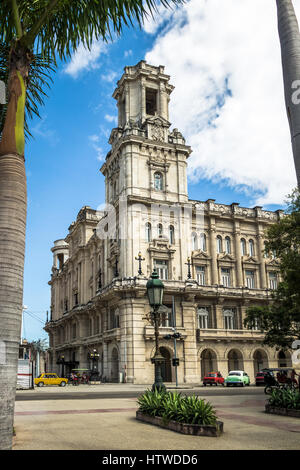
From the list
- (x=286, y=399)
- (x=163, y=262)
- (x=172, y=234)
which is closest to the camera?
(x=286, y=399)

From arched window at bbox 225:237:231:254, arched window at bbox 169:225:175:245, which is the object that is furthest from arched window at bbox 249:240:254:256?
arched window at bbox 169:225:175:245

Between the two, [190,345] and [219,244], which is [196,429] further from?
[219,244]

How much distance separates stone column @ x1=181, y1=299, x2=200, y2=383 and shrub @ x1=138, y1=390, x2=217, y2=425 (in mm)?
34363

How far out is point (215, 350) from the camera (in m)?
49.7

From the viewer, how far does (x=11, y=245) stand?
7.19 metres

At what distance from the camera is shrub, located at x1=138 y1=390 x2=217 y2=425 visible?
34.9 ft

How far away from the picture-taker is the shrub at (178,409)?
34.9 feet

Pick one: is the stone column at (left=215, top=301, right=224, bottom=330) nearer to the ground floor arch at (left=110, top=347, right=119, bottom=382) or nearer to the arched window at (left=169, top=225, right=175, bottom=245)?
the arched window at (left=169, top=225, right=175, bottom=245)

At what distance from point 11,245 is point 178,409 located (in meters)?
6.66

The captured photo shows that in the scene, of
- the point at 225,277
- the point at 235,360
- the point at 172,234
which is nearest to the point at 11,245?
the point at 172,234

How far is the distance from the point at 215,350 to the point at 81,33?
1763 inches

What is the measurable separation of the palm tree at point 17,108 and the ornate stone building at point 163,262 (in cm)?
3600

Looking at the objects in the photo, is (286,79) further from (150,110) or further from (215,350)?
(150,110)

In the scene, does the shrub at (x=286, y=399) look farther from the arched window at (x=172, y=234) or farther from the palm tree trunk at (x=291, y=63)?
the arched window at (x=172, y=234)
